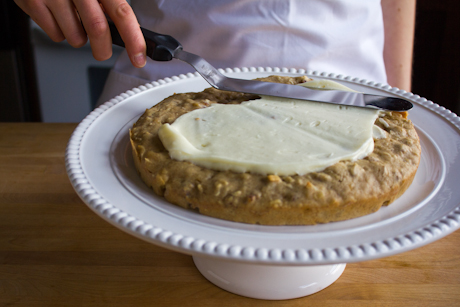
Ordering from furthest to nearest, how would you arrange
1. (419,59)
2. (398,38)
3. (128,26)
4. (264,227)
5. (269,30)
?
1. (419,59)
2. (398,38)
3. (269,30)
4. (128,26)
5. (264,227)

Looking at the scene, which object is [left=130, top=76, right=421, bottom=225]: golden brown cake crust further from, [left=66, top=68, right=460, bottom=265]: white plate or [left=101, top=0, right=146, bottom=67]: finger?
[left=101, top=0, right=146, bottom=67]: finger

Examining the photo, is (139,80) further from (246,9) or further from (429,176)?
(429,176)

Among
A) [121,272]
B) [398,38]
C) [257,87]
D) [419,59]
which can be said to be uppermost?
[257,87]

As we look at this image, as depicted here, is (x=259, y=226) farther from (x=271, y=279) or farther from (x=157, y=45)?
(x=157, y=45)

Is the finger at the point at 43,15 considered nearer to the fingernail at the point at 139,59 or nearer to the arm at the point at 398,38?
the fingernail at the point at 139,59

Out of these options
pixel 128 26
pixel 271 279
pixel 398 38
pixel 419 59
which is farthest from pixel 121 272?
pixel 419 59

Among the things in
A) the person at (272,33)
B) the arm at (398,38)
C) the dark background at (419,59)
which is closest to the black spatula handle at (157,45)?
the person at (272,33)
